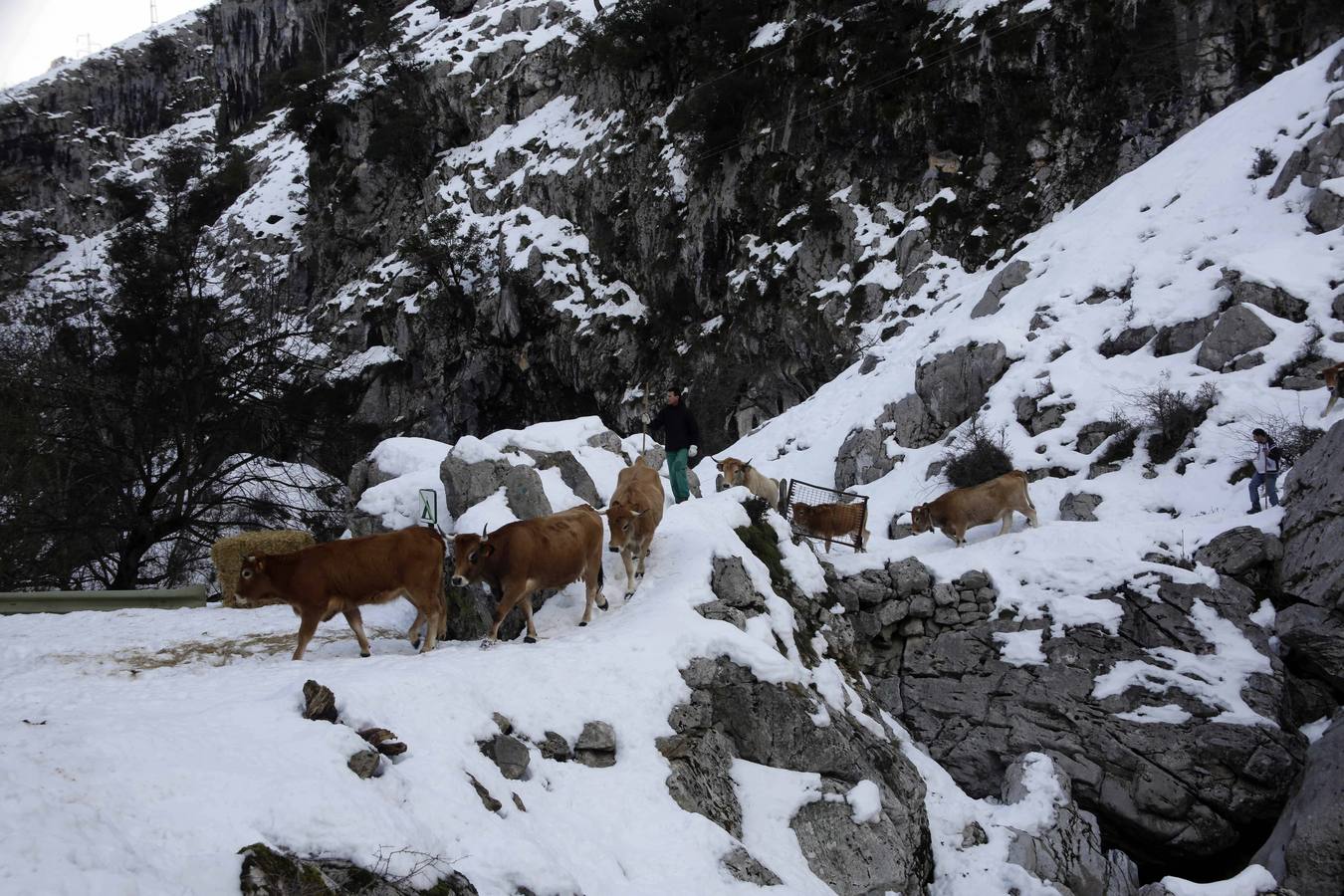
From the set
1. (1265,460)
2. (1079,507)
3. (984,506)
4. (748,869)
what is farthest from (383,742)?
(1079,507)

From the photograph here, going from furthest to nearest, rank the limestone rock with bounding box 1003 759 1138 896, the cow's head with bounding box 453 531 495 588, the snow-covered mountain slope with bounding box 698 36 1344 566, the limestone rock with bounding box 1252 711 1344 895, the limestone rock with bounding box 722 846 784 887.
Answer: the snow-covered mountain slope with bounding box 698 36 1344 566 → the limestone rock with bounding box 1003 759 1138 896 → the limestone rock with bounding box 1252 711 1344 895 → the cow's head with bounding box 453 531 495 588 → the limestone rock with bounding box 722 846 784 887

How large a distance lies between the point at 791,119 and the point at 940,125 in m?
6.60

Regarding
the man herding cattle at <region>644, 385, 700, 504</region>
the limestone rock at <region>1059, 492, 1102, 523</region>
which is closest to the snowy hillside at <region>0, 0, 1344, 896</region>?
the limestone rock at <region>1059, 492, 1102, 523</region>

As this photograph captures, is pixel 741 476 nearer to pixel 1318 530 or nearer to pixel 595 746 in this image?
pixel 1318 530

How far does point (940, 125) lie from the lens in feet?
101

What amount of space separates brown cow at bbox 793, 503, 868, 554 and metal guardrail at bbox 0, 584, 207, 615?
399 inches

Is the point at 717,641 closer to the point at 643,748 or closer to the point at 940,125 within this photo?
the point at 643,748

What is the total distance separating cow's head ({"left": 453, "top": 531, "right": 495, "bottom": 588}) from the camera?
778cm

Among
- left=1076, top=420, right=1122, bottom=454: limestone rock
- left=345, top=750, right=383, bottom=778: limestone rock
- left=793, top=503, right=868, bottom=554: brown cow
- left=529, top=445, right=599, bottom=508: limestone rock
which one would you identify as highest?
left=345, top=750, right=383, bottom=778: limestone rock

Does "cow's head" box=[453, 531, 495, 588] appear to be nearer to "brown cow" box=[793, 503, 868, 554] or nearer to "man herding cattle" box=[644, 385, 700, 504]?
"man herding cattle" box=[644, 385, 700, 504]

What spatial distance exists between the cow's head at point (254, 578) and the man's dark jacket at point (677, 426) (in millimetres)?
6104

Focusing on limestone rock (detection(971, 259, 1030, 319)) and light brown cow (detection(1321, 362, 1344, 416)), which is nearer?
light brown cow (detection(1321, 362, 1344, 416))

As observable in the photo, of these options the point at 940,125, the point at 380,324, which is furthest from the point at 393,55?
the point at 940,125

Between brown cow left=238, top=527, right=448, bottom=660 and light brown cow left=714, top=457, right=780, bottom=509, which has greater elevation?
brown cow left=238, top=527, right=448, bottom=660
